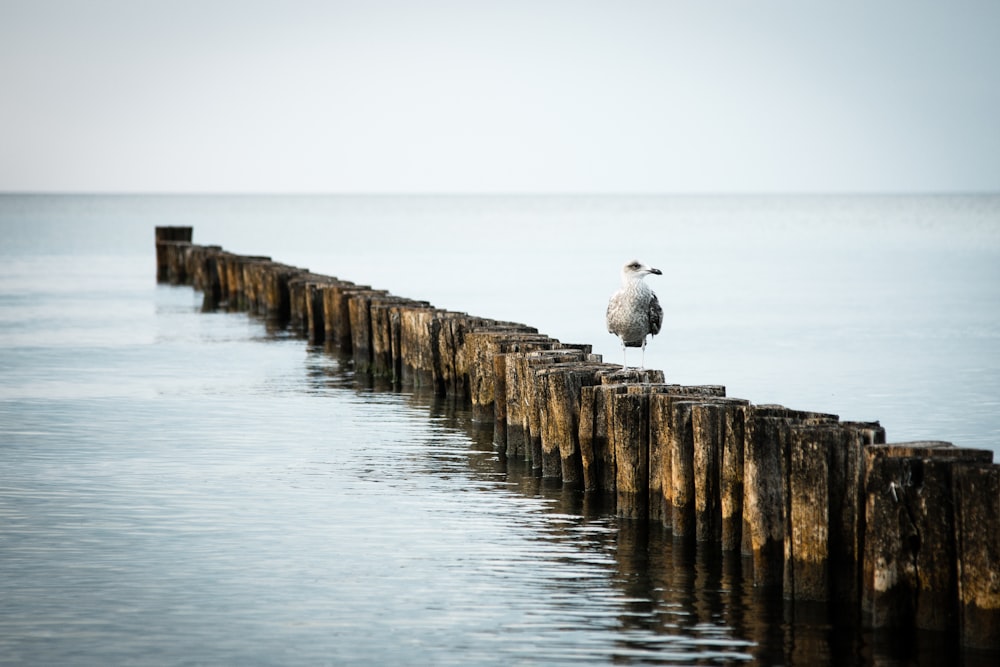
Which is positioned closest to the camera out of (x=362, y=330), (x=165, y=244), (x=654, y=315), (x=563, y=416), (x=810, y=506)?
(x=810, y=506)

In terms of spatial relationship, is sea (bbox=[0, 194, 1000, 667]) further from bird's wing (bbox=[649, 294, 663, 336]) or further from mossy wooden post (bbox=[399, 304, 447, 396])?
bird's wing (bbox=[649, 294, 663, 336])

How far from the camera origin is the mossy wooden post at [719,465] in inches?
334

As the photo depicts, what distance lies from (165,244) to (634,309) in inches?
1085

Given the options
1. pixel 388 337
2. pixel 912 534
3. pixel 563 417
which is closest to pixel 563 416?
pixel 563 417

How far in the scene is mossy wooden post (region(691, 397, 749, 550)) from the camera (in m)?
8.48

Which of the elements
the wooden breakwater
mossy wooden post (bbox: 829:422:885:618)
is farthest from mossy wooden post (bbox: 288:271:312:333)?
mossy wooden post (bbox: 829:422:885:618)

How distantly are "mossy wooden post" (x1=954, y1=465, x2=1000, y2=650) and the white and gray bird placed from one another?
19.0 feet

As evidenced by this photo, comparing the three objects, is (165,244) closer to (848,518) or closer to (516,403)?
(516,403)

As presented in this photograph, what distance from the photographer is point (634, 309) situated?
40.7ft

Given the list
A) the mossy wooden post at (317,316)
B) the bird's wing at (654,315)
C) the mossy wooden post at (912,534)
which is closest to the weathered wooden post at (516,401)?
the bird's wing at (654,315)

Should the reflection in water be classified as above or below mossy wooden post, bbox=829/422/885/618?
below

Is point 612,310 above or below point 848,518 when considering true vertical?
above

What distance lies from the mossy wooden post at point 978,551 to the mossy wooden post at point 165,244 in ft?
106

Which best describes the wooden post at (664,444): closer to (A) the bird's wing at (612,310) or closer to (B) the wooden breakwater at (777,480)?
(B) the wooden breakwater at (777,480)
